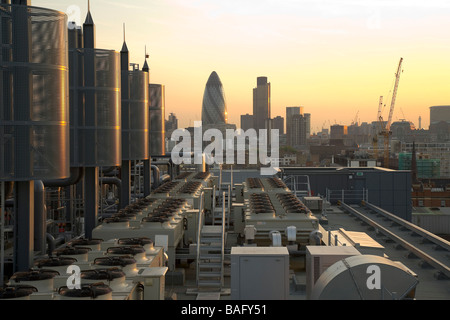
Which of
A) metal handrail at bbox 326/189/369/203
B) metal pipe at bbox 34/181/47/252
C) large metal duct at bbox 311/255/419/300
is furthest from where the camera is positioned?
metal handrail at bbox 326/189/369/203

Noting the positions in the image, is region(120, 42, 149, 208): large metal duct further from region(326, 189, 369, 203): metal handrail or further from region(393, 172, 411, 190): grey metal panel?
region(393, 172, 411, 190): grey metal panel

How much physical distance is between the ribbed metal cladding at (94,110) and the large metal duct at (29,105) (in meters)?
9.13

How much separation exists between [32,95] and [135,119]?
2110 centimetres

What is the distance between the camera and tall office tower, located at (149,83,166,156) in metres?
48.5

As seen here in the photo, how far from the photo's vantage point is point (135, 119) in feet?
129

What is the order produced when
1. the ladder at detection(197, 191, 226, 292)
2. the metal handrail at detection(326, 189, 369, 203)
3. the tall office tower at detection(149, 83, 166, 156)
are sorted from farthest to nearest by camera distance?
the metal handrail at detection(326, 189, 369, 203), the tall office tower at detection(149, 83, 166, 156), the ladder at detection(197, 191, 226, 292)

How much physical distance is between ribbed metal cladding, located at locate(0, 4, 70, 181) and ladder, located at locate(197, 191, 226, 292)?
8.55 meters

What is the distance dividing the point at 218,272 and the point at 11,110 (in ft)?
38.1

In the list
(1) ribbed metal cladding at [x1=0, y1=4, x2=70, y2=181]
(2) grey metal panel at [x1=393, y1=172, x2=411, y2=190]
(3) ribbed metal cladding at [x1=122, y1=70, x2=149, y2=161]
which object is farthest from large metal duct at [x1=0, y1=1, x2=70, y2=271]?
(2) grey metal panel at [x1=393, y1=172, x2=411, y2=190]

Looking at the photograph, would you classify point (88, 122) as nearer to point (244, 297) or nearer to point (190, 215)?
point (190, 215)

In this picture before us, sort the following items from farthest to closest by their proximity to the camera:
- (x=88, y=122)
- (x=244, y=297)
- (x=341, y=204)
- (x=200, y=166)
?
(x=200, y=166)
(x=341, y=204)
(x=88, y=122)
(x=244, y=297)

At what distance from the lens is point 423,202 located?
188250 millimetres

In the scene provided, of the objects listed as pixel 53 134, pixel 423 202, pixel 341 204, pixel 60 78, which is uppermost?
pixel 60 78

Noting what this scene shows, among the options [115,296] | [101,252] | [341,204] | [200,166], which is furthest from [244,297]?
[200,166]
